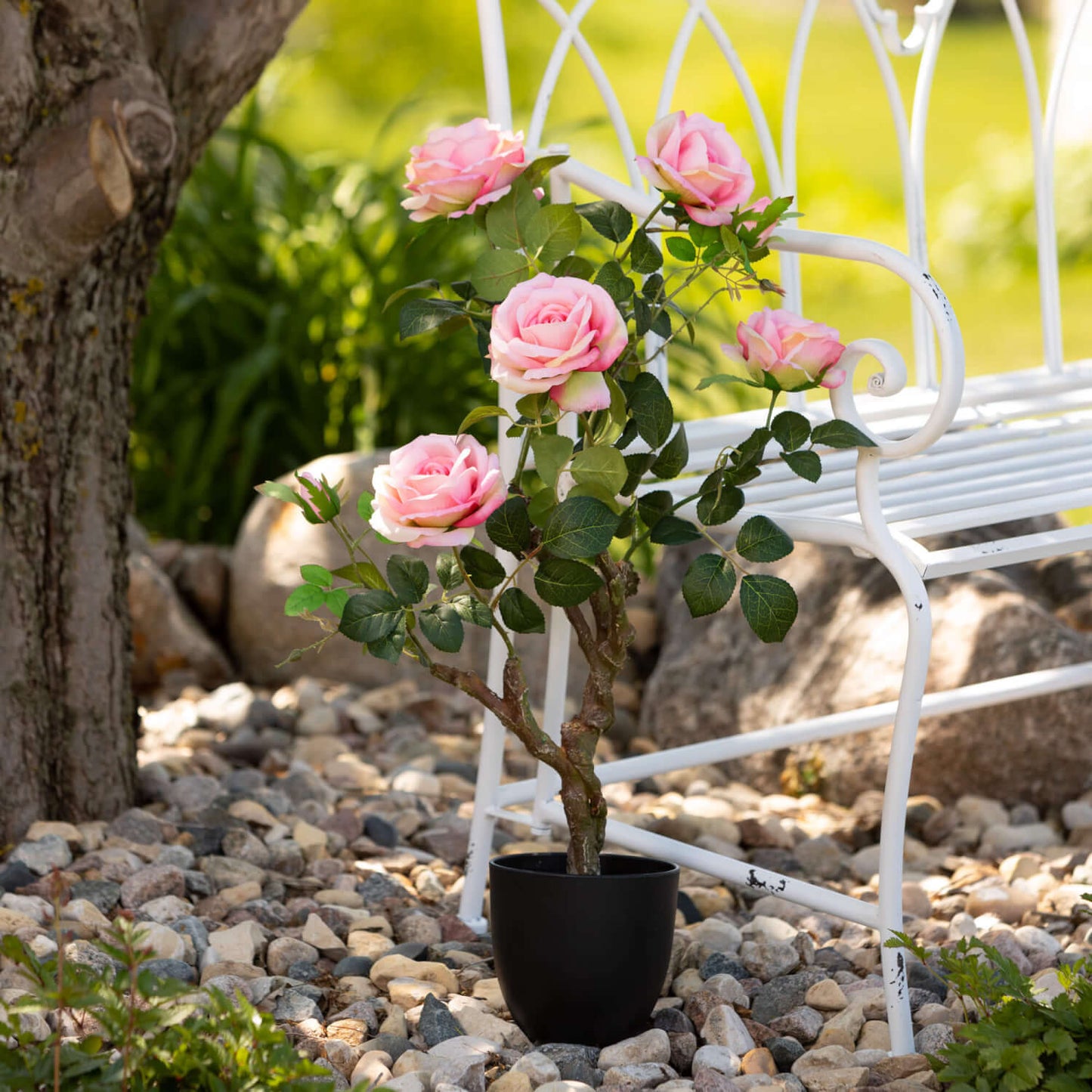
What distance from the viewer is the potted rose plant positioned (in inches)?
41.5

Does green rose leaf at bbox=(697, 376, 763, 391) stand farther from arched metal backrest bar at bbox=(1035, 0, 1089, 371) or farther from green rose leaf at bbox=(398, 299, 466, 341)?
arched metal backrest bar at bbox=(1035, 0, 1089, 371)

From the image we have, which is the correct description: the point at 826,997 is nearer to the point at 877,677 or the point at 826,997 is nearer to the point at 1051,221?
the point at 877,677

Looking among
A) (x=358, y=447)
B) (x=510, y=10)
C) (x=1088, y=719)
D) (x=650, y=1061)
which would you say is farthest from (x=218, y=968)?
(x=510, y=10)

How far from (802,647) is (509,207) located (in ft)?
4.00

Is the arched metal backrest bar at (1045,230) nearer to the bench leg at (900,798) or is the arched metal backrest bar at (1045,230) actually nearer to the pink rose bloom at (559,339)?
the bench leg at (900,798)

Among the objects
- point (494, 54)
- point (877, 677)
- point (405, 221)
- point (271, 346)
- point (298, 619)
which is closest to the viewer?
point (494, 54)

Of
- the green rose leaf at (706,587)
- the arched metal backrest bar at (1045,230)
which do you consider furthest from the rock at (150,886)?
the arched metal backrest bar at (1045,230)

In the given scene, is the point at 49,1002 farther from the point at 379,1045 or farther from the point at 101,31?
the point at 101,31

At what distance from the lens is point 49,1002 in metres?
0.91

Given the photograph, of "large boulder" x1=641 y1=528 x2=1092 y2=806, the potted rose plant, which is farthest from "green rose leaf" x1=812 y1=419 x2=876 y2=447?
"large boulder" x1=641 y1=528 x2=1092 y2=806

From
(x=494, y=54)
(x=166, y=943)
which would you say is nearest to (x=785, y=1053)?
(x=166, y=943)

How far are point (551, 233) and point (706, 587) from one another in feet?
1.05

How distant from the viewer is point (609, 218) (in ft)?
4.11

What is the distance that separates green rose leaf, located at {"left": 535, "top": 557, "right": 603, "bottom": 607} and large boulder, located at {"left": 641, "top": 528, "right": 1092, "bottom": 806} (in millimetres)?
1005
